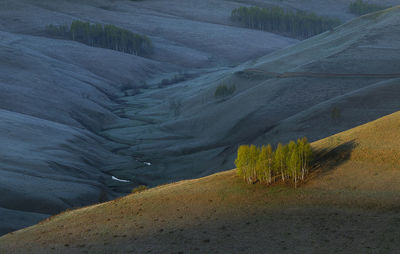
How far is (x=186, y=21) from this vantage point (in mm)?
195625

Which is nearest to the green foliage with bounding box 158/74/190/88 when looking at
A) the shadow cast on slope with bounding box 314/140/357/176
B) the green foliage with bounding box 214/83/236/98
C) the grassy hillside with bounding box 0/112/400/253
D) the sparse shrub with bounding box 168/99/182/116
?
the sparse shrub with bounding box 168/99/182/116

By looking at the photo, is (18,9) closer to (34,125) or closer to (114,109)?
(114,109)

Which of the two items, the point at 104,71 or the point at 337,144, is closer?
the point at 337,144

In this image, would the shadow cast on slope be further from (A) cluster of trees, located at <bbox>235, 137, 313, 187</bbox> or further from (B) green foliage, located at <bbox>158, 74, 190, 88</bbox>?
(B) green foliage, located at <bbox>158, 74, 190, 88</bbox>

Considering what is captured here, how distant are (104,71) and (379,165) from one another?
103194 mm

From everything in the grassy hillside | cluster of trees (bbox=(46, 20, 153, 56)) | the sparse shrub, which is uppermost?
the grassy hillside

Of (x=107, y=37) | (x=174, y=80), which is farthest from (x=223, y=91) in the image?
(x=107, y=37)

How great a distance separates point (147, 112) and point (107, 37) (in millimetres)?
78293

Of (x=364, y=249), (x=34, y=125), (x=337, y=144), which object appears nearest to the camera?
(x=364, y=249)

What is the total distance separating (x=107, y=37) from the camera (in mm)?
157500

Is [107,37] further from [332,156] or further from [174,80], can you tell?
[332,156]

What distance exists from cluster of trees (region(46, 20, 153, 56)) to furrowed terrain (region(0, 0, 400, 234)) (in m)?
27.3

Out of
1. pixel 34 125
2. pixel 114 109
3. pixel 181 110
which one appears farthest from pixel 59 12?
pixel 34 125

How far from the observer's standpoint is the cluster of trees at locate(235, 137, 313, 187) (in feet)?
78.1
